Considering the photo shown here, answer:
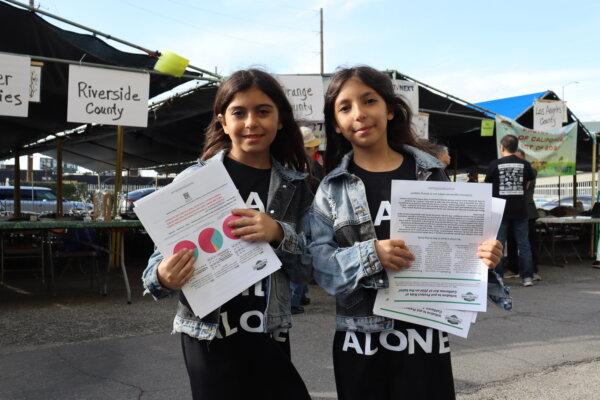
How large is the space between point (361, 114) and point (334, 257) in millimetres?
470

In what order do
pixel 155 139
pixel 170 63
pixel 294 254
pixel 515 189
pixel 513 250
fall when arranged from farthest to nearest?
pixel 155 139, pixel 513 250, pixel 515 189, pixel 170 63, pixel 294 254

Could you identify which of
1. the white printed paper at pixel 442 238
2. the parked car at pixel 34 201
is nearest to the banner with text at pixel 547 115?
the white printed paper at pixel 442 238

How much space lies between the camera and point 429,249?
155cm

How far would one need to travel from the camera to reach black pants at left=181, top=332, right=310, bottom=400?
1558 millimetres

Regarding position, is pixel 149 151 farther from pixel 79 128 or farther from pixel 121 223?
pixel 121 223

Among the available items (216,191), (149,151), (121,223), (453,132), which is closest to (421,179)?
(216,191)

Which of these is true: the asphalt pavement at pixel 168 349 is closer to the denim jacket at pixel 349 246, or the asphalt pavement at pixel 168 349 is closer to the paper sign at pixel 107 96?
the denim jacket at pixel 349 246

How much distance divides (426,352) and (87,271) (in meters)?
7.59

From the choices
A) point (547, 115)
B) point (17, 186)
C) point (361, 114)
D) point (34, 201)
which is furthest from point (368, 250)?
point (34, 201)

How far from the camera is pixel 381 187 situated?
5.56ft

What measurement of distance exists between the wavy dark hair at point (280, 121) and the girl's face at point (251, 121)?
0.02 meters

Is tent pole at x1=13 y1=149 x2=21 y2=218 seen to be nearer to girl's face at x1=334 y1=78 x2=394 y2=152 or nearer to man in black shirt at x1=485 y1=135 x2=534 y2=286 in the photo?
man in black shirt at x1=485 y1=135 x2=534 y2=286

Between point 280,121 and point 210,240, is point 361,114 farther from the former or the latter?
point 210,240

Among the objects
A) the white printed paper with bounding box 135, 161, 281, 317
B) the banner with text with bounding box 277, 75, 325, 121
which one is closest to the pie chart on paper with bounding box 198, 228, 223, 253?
the white printed paper with bounding box 135, 161, 281, 317
